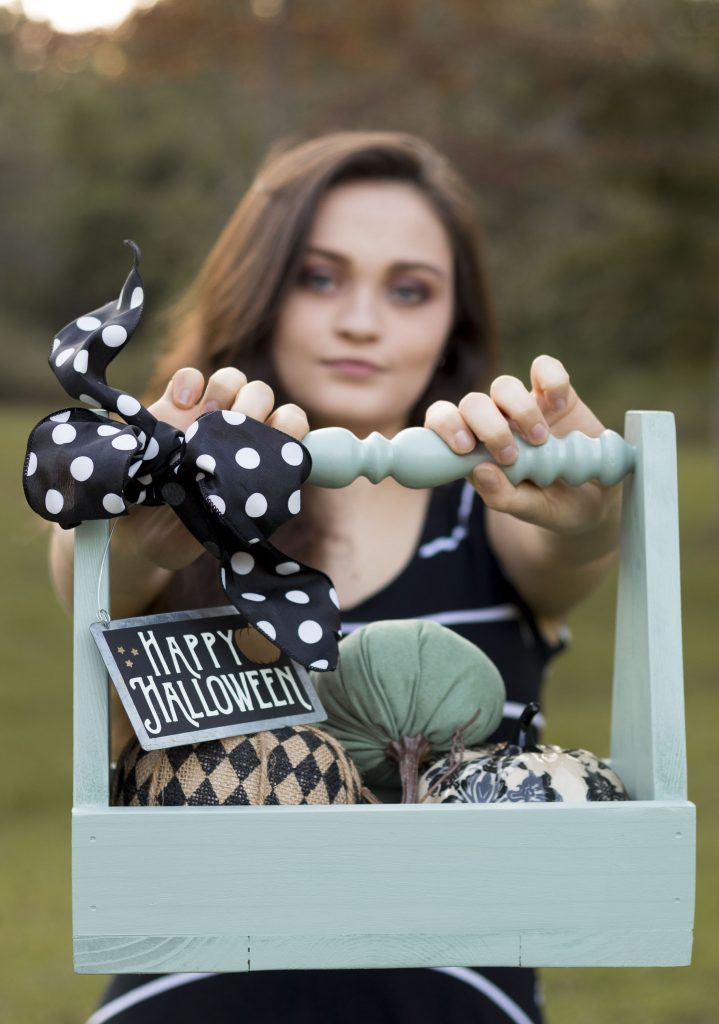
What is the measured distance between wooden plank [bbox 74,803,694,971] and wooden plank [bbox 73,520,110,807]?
0.09 feet

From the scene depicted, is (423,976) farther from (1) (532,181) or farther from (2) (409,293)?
(1) (532,181)

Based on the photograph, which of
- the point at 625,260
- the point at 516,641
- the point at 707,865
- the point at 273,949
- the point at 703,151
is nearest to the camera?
the point at 273,949

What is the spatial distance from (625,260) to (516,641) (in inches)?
319

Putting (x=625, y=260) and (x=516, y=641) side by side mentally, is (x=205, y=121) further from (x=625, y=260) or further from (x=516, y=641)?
(x=516, y=641)

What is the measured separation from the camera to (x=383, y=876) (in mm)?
962

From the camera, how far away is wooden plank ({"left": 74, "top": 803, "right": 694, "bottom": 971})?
950 mm

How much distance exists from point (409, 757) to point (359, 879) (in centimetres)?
18

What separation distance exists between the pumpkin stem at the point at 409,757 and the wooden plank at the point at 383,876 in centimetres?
14

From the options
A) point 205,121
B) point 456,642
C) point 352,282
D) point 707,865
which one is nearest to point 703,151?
point 707,865

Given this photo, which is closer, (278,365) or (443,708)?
(443,708)

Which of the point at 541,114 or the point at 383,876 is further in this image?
the point at 541,114

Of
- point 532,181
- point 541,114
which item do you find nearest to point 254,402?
point 532,181

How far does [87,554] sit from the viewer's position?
99 cm

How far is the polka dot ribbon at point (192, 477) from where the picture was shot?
3.17 feet
